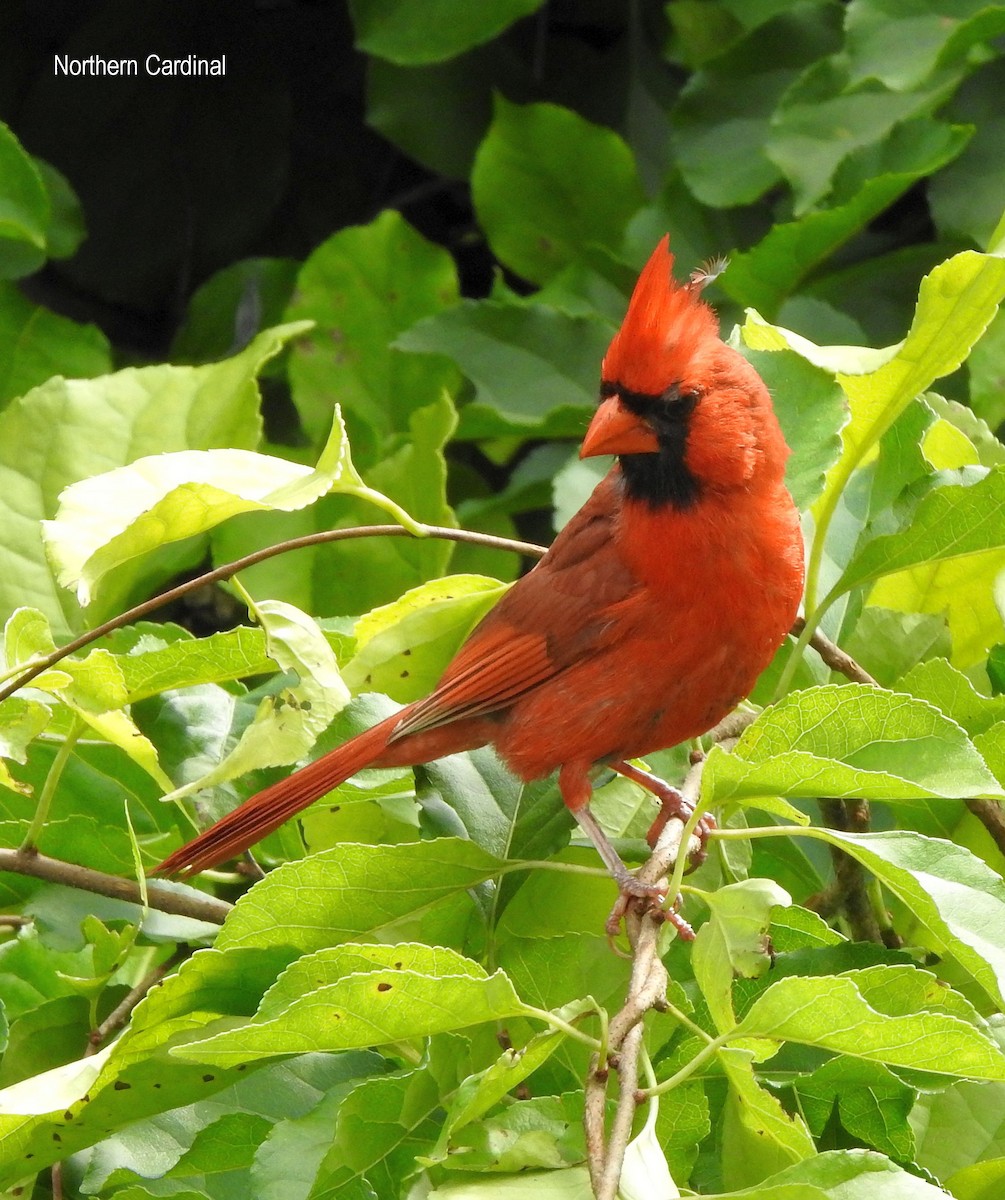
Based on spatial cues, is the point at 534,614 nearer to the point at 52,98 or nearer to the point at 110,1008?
the point at 110,1008

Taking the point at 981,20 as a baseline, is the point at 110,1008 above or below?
below

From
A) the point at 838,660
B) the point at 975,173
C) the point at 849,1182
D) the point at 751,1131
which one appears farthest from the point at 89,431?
the point at 975,173

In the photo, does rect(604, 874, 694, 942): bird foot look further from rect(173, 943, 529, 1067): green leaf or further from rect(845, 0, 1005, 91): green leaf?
rect(845, 0, 1005, 91): green leaf

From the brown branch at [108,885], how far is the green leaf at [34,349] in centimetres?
130

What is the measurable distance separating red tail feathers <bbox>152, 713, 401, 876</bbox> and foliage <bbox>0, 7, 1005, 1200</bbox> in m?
0.03

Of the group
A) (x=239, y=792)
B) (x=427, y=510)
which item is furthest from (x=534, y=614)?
(x=239, y=792)

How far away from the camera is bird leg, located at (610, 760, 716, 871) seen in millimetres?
1433

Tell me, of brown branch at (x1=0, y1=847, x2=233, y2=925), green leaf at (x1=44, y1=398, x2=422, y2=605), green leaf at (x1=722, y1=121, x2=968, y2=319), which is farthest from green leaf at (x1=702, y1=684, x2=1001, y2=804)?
green leaf at (x1=722, y1=121, x2=968, y2=319)

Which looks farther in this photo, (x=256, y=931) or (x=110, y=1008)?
(x=110, y=1008)

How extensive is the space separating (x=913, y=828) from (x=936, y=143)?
123 cm

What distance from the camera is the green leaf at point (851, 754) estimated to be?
103cm

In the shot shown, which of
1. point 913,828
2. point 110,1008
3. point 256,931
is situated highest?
point 256,931

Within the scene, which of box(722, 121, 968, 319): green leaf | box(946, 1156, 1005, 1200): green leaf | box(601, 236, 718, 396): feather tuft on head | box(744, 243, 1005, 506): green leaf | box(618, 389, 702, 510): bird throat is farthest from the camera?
box(722, 121, 968, 319): green leaf

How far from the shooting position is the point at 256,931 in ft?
3.75
